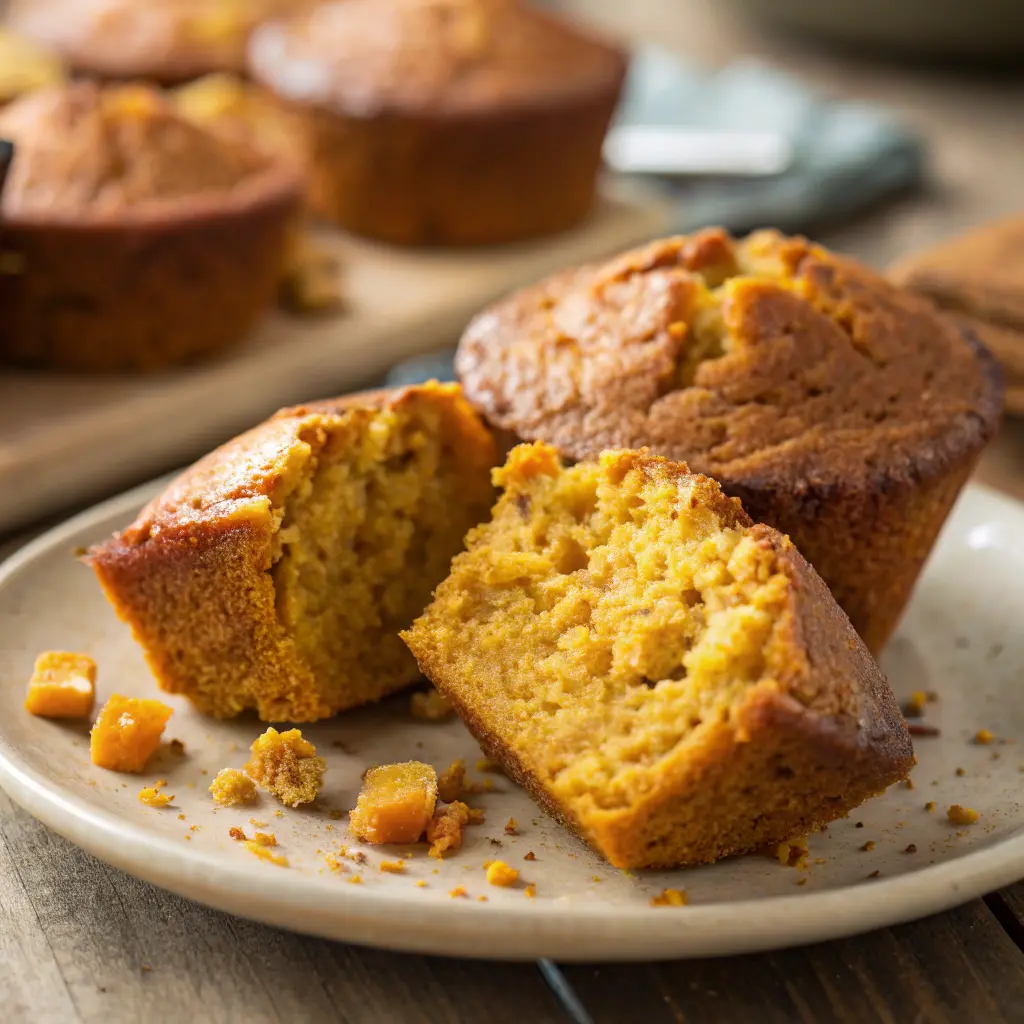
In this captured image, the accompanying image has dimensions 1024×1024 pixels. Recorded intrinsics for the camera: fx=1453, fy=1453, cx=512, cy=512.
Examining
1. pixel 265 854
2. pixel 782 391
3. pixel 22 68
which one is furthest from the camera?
pixel 22 68

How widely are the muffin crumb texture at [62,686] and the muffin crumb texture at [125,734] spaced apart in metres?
0.09

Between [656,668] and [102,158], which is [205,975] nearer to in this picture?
[656,668]

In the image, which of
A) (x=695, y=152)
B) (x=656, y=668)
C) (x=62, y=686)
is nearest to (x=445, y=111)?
(x=695, y=152)

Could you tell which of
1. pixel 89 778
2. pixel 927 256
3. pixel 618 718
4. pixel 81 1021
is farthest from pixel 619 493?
pixel 927 256

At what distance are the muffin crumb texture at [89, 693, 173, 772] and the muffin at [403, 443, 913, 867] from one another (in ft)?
1.68

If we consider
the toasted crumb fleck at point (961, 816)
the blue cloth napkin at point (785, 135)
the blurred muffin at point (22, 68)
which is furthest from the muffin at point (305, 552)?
the blurred muffin at point (22, 68)

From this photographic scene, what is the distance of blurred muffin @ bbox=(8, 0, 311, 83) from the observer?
6.16m

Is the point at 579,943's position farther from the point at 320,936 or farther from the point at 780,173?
the point at 780,173

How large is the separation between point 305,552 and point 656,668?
0.80m

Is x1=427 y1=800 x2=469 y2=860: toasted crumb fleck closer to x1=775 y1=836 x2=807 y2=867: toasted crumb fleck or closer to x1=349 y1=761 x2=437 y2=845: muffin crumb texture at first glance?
x1=349 y1=761 x2=437 y2=845: muffin crumb texture

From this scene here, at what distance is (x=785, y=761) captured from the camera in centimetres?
229

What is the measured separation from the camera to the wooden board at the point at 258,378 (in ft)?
14.0

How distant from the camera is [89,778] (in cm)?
262

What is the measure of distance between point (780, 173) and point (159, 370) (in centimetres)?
284
